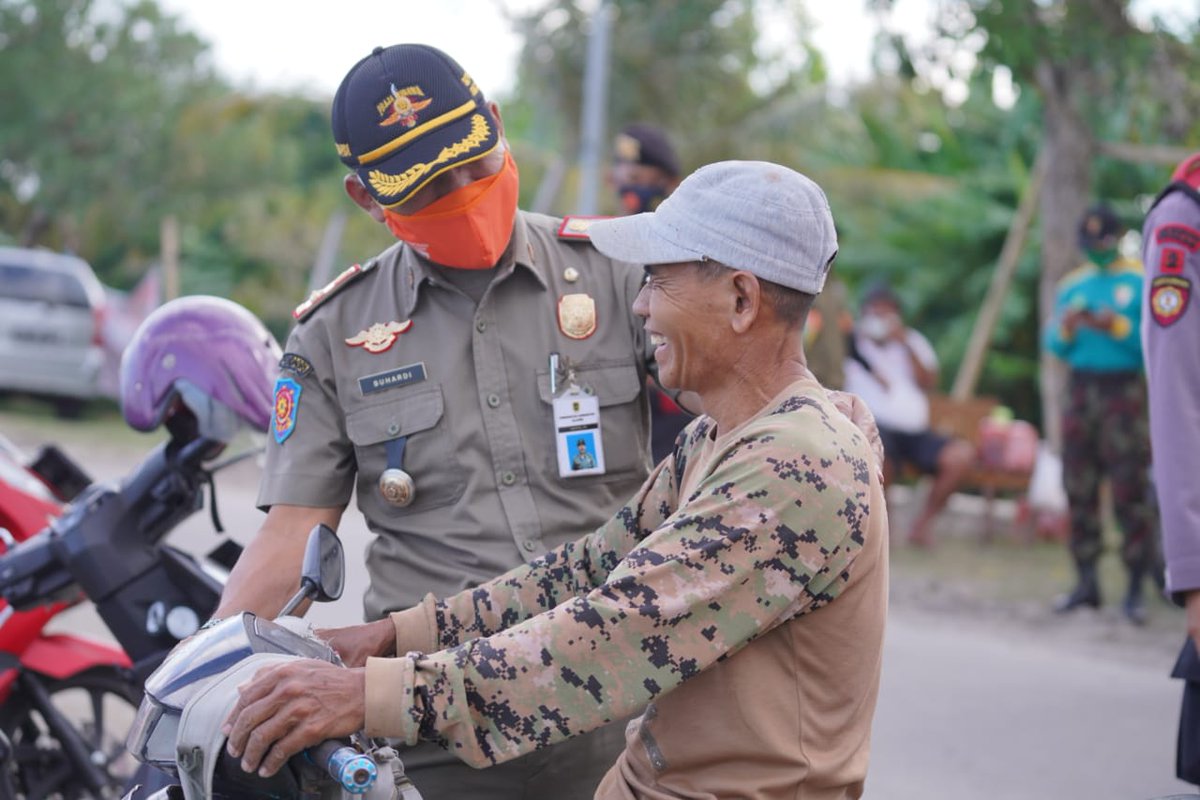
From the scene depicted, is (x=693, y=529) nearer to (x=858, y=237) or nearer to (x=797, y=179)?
(x=797, y=179)

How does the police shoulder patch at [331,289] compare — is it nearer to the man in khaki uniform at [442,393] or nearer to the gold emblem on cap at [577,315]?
the man in khaki uniform at [442,393]

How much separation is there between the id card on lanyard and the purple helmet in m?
1.00

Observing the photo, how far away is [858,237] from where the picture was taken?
17.0m

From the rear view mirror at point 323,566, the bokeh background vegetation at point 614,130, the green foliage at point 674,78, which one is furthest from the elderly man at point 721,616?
the green foliage at point 674,78

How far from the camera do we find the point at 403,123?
8.68ft

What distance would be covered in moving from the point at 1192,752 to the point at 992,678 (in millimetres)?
4228

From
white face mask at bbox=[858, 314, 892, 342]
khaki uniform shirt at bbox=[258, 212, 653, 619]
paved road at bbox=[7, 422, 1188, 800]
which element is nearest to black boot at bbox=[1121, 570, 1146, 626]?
paved road at bbox=[7, 422, 1188, 800]

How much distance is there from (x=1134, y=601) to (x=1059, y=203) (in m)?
4.23

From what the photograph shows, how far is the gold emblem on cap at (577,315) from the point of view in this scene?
2875 millimetres

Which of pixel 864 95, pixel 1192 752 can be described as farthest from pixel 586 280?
pixel 864 95

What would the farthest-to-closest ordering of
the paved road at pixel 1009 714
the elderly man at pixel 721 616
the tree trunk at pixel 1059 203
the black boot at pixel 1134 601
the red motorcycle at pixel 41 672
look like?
the tree trunk at pixel 1059 203, the black boot at pixel 1134 601, the paved road at pixel 1009 714, the red motorcycle at pixel 41 672, the elderly man at pixel 721 616

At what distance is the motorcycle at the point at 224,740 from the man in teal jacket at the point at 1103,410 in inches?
255

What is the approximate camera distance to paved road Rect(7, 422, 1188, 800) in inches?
207

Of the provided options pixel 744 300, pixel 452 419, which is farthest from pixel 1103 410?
pixel 744 300
